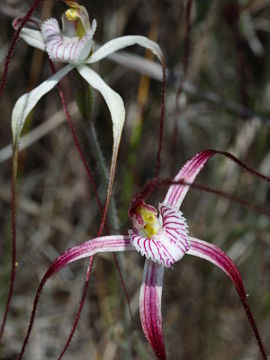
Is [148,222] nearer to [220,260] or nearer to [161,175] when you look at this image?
[220,260]

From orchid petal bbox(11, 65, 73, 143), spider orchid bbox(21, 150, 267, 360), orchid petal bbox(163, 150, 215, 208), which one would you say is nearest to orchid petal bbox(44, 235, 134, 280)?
spider orchid bbox(21, 150, 267, 360)

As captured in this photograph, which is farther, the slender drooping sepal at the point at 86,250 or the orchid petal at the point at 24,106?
the orchid petal at the point at 24,106

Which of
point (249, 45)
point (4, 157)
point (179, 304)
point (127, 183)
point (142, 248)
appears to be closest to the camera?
point (142, 248)

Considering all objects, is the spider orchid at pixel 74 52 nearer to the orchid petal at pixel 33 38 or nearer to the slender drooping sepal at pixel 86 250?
the orchid petal at pixel 33 38

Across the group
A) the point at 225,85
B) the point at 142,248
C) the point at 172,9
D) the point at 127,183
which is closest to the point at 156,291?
the point at 142,248

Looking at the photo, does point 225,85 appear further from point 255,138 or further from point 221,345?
point 221,345

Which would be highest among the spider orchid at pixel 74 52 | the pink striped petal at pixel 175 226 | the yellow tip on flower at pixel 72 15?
the yellow tip on flower at pixel 72 15

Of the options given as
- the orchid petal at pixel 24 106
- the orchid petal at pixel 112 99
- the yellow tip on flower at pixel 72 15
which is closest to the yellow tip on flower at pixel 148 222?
the orchid petal at pixel 112 99
